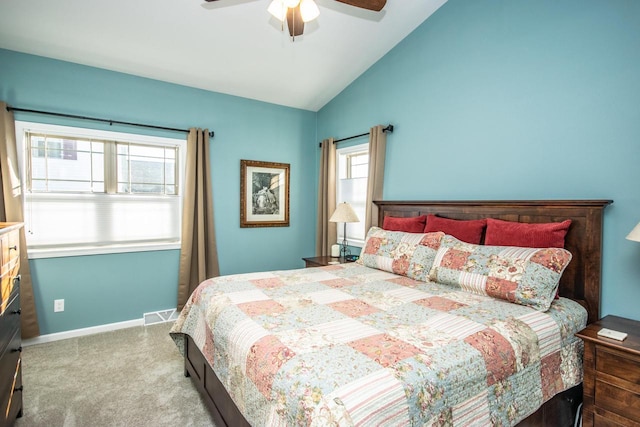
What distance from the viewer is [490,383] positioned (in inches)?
52.8

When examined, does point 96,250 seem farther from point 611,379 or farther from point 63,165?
point 611,379

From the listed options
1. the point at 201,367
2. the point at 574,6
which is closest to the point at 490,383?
the point at 201,367

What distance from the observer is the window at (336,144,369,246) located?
13.1ft

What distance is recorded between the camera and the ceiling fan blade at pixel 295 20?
2.06 meters

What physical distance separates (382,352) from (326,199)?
3.17m

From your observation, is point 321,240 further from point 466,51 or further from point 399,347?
point 399,347

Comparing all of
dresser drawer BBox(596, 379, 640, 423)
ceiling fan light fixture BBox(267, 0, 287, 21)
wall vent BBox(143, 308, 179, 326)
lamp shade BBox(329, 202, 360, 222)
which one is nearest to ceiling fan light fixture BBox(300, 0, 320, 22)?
ceiling fan light fixture BBox(267, 0, 287, 21)

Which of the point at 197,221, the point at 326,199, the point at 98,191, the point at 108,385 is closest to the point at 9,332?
the point at 108,385

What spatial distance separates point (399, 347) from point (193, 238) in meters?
3.04

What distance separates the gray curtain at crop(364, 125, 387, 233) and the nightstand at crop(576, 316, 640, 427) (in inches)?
85.5

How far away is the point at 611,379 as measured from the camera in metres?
1.59

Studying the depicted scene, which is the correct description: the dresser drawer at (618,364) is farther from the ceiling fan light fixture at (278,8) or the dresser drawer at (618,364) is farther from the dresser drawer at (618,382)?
the ceiling fan light fixture at (278,8)

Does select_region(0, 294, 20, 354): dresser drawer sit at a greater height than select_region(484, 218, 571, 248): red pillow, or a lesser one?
lesser

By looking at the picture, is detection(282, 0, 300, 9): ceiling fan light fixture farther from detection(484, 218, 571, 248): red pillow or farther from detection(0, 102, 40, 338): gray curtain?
detection(0, 102, 40, 338): gray curtain
